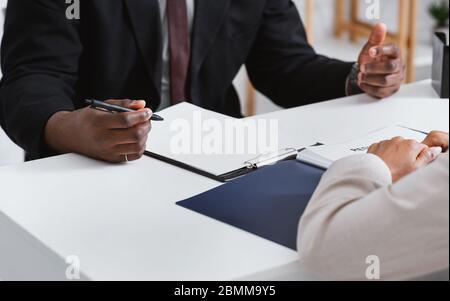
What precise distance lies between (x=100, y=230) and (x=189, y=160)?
31 centimetres

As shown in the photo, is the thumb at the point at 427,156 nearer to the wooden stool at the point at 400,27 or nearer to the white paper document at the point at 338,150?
the white paper document at the point at 338,150

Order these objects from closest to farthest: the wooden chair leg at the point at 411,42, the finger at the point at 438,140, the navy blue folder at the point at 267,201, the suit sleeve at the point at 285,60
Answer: the navy blue folder at the point at 267,201 < the finger at the point at 438,140 < the suit sleeve at the point at 285,60 < the wooden chair leg at the point at 411,42

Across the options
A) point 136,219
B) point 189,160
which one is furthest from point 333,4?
point 136,219

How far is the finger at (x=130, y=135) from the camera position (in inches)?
56.6

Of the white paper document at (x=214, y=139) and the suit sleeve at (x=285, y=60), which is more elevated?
the white paper document at (x=214, y=139)

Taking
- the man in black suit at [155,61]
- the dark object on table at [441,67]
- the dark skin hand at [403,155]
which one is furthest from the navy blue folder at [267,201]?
the dark object on table at [441,67]

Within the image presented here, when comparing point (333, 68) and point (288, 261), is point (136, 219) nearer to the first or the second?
point (288, 261)

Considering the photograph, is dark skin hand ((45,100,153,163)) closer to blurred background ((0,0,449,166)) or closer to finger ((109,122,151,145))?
finger ((109,122,151,145))

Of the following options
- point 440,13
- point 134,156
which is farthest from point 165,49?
point 440,13

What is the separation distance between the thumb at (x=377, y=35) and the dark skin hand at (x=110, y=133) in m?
0.59

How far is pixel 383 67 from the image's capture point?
6.05ft

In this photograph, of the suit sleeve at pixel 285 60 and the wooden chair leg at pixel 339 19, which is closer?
the suit sleeve at pixel 285 60

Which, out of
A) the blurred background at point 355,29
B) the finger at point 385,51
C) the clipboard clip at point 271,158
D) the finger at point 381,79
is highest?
the finger at point 385,51
